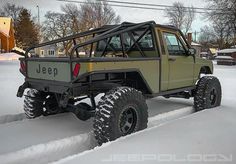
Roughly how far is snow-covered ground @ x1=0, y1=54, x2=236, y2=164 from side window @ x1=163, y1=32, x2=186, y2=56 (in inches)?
51.0

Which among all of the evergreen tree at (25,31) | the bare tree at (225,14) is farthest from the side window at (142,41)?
the evergreen tree at (25,31)

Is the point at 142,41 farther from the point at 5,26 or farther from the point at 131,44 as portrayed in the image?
the point at 5,26

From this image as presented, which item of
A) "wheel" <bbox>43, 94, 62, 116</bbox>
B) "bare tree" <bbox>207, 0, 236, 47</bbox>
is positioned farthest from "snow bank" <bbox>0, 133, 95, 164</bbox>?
"bare tree" <bbox>207, 0, 236, 47</bbox>

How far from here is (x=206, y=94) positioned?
717cm

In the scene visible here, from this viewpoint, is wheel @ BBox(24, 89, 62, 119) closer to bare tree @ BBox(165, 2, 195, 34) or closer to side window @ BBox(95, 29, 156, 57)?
side window @ BBox(95, 29, 156, 57)

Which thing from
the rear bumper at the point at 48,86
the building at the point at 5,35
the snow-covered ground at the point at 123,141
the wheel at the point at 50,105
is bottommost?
the snow-covered ground at the point at 123,141

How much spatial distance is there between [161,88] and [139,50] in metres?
0.86

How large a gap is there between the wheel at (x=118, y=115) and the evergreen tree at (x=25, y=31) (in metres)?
50.5

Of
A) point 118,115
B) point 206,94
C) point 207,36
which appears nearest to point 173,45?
point 206,94

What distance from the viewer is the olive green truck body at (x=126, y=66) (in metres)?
5.00

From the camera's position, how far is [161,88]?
6184 mm

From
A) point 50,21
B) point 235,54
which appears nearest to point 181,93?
point 235,54

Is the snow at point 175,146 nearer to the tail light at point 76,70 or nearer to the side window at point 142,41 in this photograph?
the tail light at point 76,70

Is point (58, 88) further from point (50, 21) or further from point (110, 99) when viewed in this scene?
point (50, 21)
